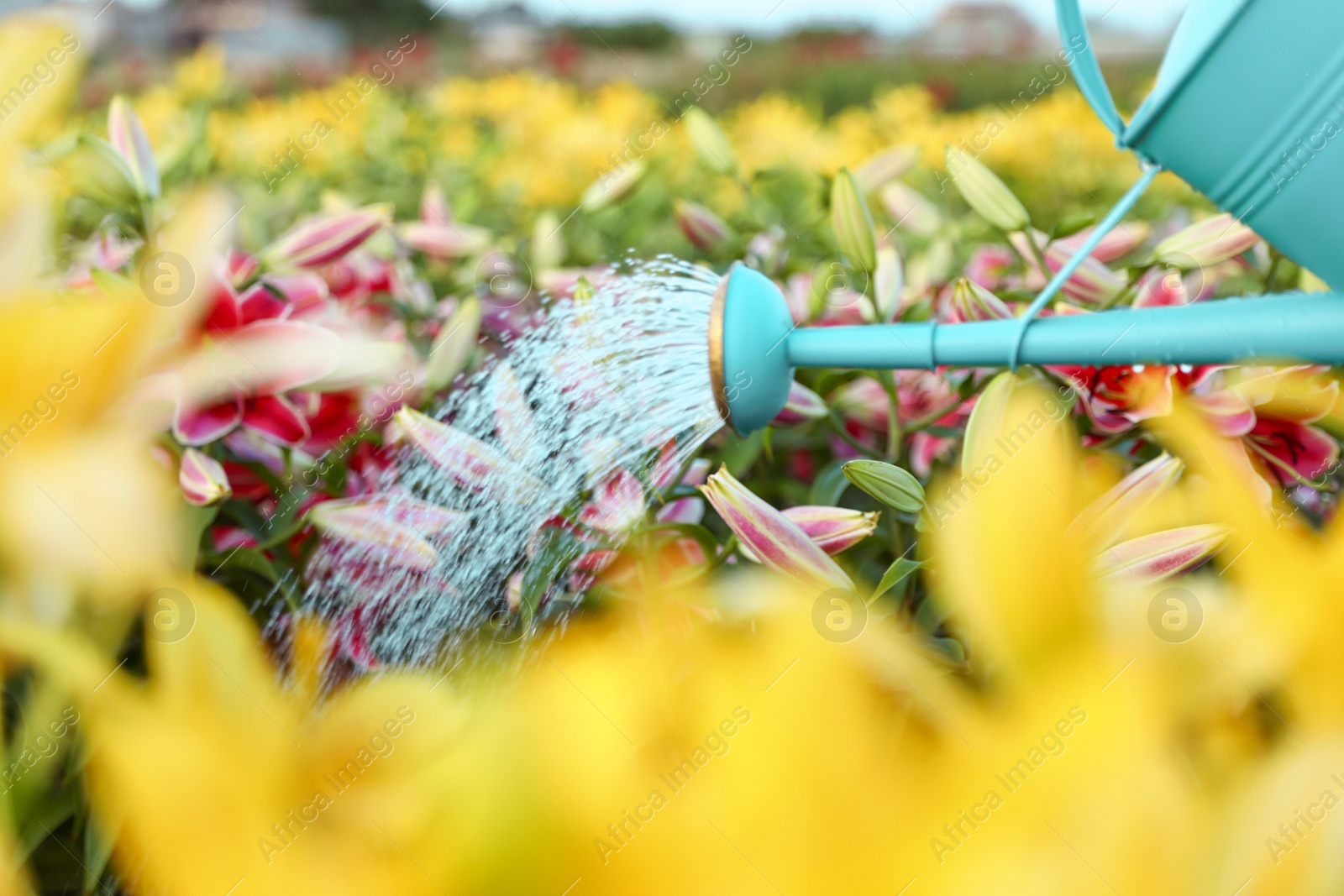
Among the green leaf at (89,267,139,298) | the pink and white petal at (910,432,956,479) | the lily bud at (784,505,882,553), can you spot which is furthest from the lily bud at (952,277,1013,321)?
the green leaf at (89,267,139,298)

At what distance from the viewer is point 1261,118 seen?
1.69 feet

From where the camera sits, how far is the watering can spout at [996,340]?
56 cm

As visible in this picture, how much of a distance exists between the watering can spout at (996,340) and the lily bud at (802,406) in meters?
0.05

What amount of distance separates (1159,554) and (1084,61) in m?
0.33

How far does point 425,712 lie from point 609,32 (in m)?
13.7

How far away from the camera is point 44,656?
0.25 m

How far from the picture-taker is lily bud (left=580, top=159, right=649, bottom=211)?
1.06m

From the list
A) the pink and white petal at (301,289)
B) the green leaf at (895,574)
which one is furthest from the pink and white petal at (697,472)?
the pink and white petal at (301,289)

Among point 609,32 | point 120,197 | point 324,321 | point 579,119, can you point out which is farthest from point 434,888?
point 609,32

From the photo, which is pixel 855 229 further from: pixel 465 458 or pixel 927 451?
pixel 465 458

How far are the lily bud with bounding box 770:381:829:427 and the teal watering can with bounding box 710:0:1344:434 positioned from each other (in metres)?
0.05

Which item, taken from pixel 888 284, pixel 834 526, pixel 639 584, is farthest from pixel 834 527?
pixel 888 284

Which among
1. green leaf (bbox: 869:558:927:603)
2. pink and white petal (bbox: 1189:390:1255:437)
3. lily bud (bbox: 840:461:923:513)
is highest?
pink and white petal (bbox: 1189:390:1255:437)

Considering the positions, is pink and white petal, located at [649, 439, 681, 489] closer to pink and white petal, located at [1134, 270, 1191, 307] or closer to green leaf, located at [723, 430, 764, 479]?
green leaf, located at [723, 430, 764, 479]
